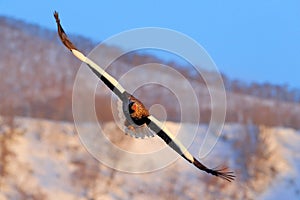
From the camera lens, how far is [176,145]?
2270 mm

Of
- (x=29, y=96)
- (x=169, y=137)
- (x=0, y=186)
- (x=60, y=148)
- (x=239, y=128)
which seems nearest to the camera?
(x=169, y=137)

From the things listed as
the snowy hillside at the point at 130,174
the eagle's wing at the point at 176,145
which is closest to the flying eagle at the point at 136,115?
the eagle's wing at the point at 176,145

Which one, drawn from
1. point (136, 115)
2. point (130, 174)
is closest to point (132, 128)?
point (136, 115)

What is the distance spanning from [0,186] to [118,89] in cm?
1322

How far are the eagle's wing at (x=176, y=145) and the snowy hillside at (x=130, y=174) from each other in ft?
36.2

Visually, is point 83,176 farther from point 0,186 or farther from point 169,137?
point 169,137

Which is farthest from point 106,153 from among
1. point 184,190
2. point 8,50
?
point 8,50

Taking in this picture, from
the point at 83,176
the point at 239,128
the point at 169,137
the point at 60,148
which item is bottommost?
the point at 169,137

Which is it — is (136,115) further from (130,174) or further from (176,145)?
(130,174)

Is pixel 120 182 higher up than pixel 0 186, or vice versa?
pixel 120 182

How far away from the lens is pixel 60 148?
1827 centimetres

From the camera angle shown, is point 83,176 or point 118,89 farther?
point 83,176

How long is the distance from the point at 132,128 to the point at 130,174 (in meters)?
15.0

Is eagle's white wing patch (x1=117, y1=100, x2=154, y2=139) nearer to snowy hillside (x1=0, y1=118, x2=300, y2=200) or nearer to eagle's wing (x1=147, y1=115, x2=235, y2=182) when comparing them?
eagle's wing (x1=147, y1=115, x2=235, y2=182)
